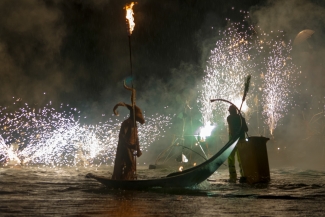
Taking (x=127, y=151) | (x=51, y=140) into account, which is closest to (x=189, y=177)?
(x=127, y=151)

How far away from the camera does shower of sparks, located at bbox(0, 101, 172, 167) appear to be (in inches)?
1094

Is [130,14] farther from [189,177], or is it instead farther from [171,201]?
[171,201]

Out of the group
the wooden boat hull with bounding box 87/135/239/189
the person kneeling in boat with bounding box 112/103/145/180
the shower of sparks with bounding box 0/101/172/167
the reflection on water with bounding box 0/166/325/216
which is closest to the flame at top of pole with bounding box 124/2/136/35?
the person kneeling in boat with bounding box 112/103/145/180

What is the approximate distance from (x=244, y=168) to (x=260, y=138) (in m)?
0.92

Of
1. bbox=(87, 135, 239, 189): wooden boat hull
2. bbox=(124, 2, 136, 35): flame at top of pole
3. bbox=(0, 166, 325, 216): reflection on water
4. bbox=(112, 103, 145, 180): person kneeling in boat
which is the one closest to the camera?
bbox=(0, 166, 325, 216): reflection on water

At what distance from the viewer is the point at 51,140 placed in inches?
1080

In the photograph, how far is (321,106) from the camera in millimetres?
38594

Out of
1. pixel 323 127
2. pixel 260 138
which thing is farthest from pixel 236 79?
pixel 260 138

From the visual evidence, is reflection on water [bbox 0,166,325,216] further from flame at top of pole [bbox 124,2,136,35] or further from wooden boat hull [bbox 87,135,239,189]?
flame at top of pole [bbox 124,2,136,35]

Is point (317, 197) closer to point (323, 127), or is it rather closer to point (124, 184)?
point (124, 184)

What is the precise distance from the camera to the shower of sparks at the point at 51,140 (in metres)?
27.8

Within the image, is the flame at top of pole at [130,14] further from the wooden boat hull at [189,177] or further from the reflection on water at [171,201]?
the reflection on water at [171,201]

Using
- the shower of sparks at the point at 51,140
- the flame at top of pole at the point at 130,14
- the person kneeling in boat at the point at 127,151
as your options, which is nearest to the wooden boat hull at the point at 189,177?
the person kneeling in boat at the point at 127,151

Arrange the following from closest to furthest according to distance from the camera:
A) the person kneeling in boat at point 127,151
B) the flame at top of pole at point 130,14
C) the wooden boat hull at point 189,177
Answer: the wooden boat hull at point 189,177
the person kneeling in boat at point 127,151
the flame at top of pole at point 130,14
